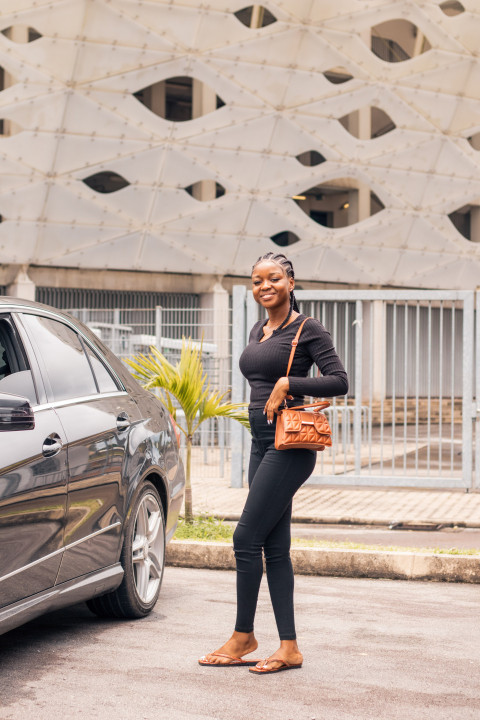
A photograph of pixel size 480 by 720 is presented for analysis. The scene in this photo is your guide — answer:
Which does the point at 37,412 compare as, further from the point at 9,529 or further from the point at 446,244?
the point at 446,244

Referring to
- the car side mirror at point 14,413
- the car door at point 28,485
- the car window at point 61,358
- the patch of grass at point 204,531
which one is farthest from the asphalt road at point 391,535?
the car side mirror at point 14,413

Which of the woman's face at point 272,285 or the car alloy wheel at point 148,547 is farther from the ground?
the woman's face at point 272,285

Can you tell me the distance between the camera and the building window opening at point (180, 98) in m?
29.3

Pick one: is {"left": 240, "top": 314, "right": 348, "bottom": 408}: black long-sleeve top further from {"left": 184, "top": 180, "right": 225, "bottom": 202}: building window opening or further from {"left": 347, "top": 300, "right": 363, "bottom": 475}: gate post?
{"left": 184, "top": 180, "right": 225, "bottom": 202}: building window opening

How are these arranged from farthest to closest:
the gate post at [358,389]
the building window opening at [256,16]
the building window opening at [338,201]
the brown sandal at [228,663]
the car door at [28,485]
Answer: the building window opening at [338,201], the building window opening at [256,16], the gate post at [358,389], the brown sandal at [228,663], the car door at [28,485]

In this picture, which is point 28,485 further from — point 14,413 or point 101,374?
point 101,374

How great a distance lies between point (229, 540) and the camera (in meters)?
Result: 7.64

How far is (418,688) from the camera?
4367 millimetres

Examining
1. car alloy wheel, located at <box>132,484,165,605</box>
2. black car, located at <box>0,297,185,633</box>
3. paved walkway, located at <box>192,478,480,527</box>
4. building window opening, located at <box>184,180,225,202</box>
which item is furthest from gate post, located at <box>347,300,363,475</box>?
building window opening, located at <box>184,180,225,202</box>

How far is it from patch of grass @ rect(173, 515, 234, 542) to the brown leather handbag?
3280mm

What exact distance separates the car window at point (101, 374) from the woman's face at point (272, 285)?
3.85 feet

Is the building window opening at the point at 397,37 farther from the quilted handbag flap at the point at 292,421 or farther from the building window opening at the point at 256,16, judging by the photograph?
the quilted handbag flap at the point at 292,421

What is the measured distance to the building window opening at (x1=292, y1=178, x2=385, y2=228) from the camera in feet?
108

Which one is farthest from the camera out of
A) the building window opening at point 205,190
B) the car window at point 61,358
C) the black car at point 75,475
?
the building window opening at point 205,190
